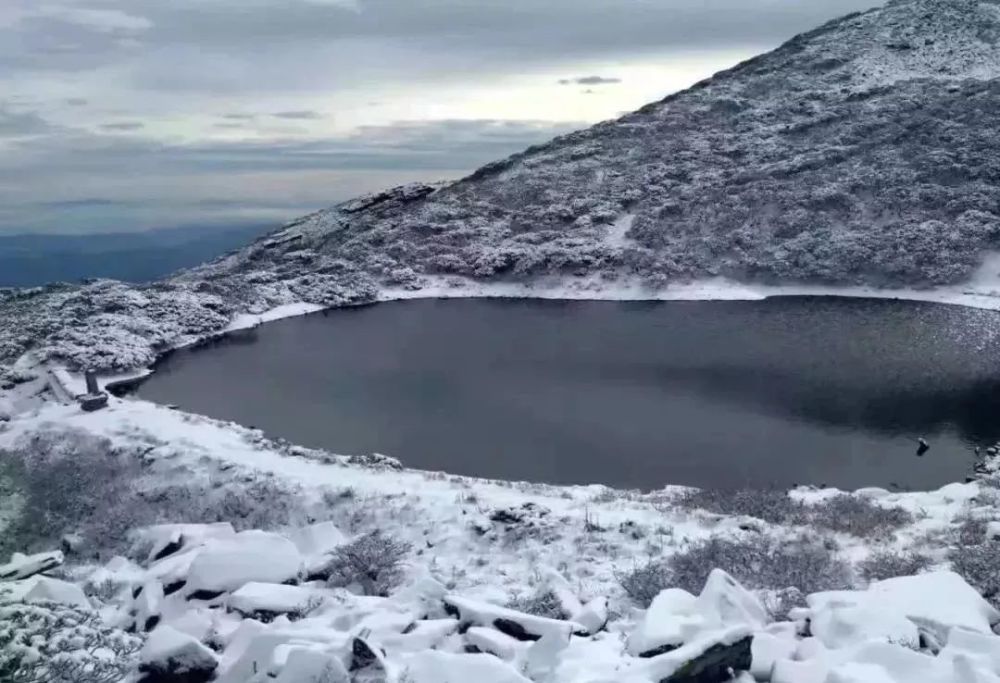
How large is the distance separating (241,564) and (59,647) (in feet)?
10.6

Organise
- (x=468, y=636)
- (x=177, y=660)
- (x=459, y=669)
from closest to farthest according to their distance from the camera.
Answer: (x=459, y=669)
(x=177, y=660)
(x=468, y=636)

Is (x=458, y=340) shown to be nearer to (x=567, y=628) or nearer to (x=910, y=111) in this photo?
(x=567, y=628)

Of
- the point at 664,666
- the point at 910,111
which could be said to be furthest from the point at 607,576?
the point at 910,111

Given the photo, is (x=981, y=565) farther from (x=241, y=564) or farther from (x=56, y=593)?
(x=56, y=593)

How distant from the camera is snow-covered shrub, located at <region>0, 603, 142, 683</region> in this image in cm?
779

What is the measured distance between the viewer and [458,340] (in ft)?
122

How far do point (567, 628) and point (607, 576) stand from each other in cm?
449

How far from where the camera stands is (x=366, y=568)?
13062 millimetres


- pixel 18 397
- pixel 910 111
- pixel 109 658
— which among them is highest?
pixel 910 111

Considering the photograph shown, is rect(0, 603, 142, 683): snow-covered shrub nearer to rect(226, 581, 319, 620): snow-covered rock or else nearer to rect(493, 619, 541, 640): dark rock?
rect(226, 581, 319, 620): snow-covered rock

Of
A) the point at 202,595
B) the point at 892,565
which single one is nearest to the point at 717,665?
the point at 892,565

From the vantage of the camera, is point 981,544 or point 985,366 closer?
point 981,544

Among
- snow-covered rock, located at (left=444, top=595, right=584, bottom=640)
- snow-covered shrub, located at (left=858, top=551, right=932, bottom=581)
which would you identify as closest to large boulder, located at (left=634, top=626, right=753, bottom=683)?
snow-covered rock, located at (left=444, top=595, right=584, bottom=640)

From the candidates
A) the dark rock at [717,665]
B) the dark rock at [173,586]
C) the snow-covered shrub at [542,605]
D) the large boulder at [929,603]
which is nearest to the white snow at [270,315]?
the dark rock at [173,586]
